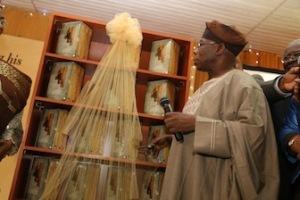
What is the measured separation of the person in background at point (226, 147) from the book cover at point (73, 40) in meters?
1.25

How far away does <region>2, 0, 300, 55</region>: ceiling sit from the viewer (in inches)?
119

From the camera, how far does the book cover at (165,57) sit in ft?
8.53

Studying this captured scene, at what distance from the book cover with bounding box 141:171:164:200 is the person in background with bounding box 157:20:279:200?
75 centimetres

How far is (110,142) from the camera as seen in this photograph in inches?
81.3

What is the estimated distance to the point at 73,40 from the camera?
2.53 meters

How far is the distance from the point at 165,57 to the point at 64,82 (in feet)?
2.63

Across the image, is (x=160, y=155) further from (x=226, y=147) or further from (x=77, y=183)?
(x=226, y=147)

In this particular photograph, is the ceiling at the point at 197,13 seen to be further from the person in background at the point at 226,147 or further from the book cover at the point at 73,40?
the person in background at the point at 226,147

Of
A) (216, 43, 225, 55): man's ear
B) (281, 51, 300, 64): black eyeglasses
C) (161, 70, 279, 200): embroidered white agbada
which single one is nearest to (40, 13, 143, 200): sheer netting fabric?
(161, 70, 279, 200): embroidered white agbada

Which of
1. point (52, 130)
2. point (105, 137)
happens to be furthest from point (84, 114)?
point (52, 130)

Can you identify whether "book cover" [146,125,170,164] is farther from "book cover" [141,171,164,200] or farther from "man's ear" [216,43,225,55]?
"man's ear" [216,43,225,55]

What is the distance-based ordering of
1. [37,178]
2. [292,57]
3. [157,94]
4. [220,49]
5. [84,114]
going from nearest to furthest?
1. [292,57]
2. [220,49]
3. [84,114]
4. [37,178]
5. [157,94]

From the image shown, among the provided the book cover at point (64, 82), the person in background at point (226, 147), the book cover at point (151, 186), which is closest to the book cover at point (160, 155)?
the book cover at point (151, 186)

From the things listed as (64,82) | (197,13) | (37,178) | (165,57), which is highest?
(197,13)
